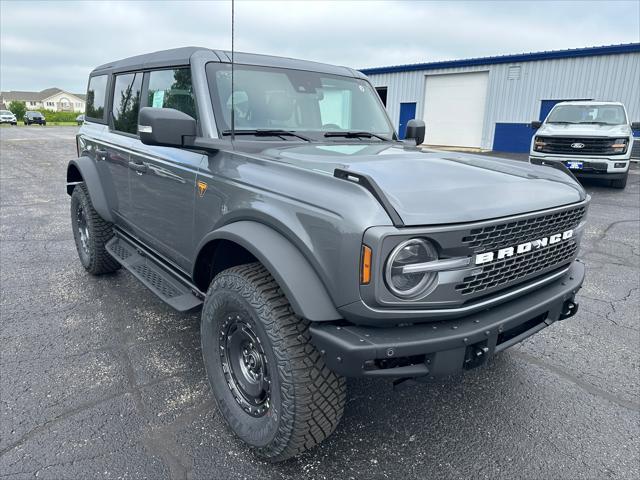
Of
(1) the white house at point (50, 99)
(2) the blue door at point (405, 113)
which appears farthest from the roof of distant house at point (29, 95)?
(2) the blue door at point (405, 113)

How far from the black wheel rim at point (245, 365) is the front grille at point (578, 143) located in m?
9.99

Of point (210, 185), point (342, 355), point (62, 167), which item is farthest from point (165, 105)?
point (62, 167)

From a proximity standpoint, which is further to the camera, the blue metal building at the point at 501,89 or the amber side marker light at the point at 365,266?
the blue metal building at the point at 501,89

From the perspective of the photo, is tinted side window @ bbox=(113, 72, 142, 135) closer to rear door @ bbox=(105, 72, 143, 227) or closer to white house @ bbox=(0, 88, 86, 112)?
rear door @ bbox=(105, 72, 143, 227)

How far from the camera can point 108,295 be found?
420 centimetres

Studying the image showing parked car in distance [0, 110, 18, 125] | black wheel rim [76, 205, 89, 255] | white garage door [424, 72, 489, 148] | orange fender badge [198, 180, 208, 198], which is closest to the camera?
orange fender badge [198, 180, 208, 198]

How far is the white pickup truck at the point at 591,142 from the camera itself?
979 cm

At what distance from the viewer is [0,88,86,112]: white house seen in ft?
375

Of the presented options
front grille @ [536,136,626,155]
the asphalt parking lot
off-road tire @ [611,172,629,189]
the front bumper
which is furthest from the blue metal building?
the asphalt parking lot

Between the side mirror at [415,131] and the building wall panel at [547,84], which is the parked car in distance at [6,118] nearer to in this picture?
the building wall panel at [547,84]

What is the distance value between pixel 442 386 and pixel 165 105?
2618 mm

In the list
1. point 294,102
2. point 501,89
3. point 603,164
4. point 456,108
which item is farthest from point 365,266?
point 456,108

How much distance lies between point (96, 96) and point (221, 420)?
3.65 m

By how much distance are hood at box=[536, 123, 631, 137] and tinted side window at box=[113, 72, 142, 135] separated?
9302mm
